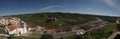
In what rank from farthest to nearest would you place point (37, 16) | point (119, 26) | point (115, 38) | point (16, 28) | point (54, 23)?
point (37, 16) → point (54, 23) → point (16, 28) → point (119, 26) → point (115, 38)

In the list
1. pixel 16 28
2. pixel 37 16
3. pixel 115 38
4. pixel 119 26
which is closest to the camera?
pixel 115 38

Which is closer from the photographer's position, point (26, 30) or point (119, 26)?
point (119, 26)

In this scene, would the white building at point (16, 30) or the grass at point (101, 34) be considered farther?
the white building at point (16, 30)

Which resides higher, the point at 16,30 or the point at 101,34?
the point at 101,34

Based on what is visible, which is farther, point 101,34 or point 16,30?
point 16,30

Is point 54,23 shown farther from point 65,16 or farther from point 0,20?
point 65,16

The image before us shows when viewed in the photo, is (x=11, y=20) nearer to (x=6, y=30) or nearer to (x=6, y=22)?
(x=6, y=22)

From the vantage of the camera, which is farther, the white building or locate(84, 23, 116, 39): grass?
the white building

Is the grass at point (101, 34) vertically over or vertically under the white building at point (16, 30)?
over

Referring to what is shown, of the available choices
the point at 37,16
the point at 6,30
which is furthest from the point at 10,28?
the point at 37,16

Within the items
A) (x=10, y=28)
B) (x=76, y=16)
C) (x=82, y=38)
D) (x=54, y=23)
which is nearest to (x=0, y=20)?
(x=54, y=23)

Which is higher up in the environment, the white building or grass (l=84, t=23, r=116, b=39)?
grass (l=84, t=23, r=116, b=39)
